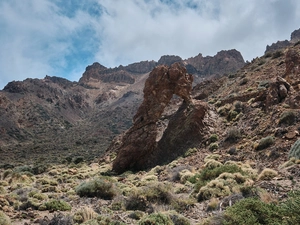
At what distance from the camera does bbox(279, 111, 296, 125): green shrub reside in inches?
685

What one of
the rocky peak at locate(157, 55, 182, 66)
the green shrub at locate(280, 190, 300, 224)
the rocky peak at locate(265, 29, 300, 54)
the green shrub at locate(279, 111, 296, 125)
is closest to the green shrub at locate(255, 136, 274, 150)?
the green shrub at locate(279, 111, 296, 125)

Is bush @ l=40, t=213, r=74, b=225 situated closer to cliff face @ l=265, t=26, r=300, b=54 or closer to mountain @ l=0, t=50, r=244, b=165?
mountain @ l=0, t=50, r=244, b=165

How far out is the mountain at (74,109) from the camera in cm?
6016

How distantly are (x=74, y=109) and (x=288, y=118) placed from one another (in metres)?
113

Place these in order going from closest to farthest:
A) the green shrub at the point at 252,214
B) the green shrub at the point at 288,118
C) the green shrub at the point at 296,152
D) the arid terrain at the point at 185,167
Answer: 1. the green shrub at the point at 252,214
2. the arid terrain at the point at 185,167
3. the green shrub at the point at 296,152
4. the green shrub at the point at 288,118

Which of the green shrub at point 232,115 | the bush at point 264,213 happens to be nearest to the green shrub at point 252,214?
the bush at point 264,213

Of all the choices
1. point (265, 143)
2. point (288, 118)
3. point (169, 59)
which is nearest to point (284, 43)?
point (169, 59)

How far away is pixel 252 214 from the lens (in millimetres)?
6473

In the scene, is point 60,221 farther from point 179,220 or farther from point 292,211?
point 292,211

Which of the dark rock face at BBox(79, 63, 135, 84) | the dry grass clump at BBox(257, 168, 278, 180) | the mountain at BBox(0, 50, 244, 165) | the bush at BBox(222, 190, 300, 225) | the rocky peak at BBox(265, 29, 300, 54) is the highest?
the dark rock face at BBox(79, 63, 135, 84)

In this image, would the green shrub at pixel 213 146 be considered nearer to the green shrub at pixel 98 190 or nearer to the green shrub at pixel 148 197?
the green shrub at pixel 98 190

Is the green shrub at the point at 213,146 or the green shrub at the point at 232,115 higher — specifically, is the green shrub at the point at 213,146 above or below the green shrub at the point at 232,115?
below

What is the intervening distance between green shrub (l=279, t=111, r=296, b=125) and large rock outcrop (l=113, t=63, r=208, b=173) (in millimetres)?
7603

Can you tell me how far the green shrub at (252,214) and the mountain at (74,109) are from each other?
38.1 metres
